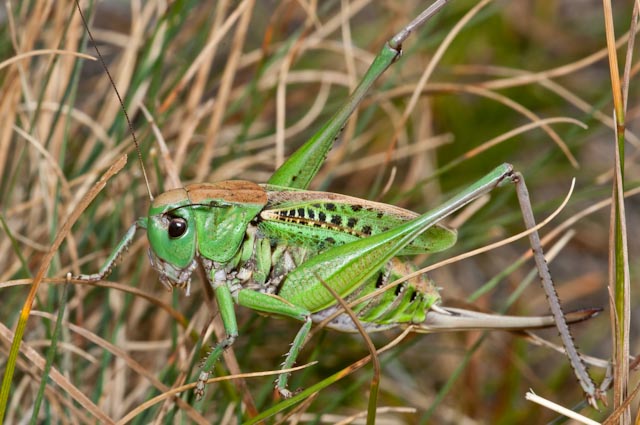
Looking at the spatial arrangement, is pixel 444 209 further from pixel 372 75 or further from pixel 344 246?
pixel 372 75

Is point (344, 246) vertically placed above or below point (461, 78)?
below

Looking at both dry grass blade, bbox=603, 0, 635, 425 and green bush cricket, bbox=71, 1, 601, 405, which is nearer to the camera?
dry grass blade, bbox=603, 0, 635, 425

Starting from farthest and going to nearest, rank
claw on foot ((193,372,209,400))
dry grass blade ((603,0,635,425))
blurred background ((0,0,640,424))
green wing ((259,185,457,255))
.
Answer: blurred background ((0,0,640,424))
green wing ((259,185,457,255))
claw on foot ((193,372,209,400))
dry grass blade ((603,0,635,425))

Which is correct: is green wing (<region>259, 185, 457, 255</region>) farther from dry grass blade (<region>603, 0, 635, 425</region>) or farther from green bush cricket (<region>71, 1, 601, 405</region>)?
dry grass blade (<region>603, 0, 635, 425</region>)

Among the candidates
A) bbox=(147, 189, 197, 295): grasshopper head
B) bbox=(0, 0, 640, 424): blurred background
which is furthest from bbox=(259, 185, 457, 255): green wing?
bbox=(0, 0, 640, 424): blurred background

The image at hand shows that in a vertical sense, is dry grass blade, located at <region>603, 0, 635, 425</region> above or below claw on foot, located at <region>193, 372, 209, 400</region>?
above

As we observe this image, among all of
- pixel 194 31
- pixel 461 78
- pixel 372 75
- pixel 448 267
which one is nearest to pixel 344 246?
pixel 372 75

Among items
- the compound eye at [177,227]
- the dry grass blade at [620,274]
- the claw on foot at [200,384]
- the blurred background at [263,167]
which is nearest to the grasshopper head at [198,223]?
the compound eye at [177,227]

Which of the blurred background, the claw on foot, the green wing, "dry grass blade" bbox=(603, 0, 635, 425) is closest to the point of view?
"dry grass blade" bbox=(603, 0, 635, 425)
